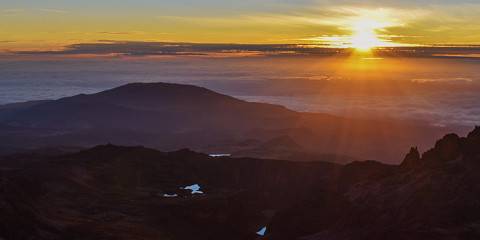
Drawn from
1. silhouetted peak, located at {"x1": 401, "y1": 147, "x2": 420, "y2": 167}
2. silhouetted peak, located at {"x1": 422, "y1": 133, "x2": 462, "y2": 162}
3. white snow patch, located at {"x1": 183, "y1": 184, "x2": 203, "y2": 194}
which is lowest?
white snow patch, located at {"x1": 183, "y1": 184, "x2": 203, "y2": 194}

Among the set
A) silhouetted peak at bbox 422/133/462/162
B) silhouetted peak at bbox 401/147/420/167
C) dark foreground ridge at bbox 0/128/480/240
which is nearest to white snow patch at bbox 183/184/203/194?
dark foreground ridge at bbox 0/128/480/240

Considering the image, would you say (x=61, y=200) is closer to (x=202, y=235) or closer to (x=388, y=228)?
(x=202, y=235)

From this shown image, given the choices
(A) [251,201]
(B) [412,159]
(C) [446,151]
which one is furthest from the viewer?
(A) [251,201]

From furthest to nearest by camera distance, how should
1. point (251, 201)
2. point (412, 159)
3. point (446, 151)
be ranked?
point (251, 201) → point (412, 159) → point (446, 151)

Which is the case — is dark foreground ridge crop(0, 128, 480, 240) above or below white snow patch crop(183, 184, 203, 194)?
above

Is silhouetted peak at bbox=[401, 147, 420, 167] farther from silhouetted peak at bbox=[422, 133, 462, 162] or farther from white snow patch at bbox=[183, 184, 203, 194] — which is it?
white snow patch at bbox=[183, 184, 203, 194]

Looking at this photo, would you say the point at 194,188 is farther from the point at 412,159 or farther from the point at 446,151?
the point at 446,151

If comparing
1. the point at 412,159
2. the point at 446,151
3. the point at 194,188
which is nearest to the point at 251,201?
the point at 194,188

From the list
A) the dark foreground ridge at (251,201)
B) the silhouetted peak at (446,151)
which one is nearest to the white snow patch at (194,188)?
the dark foreground ridge at (251,201)
